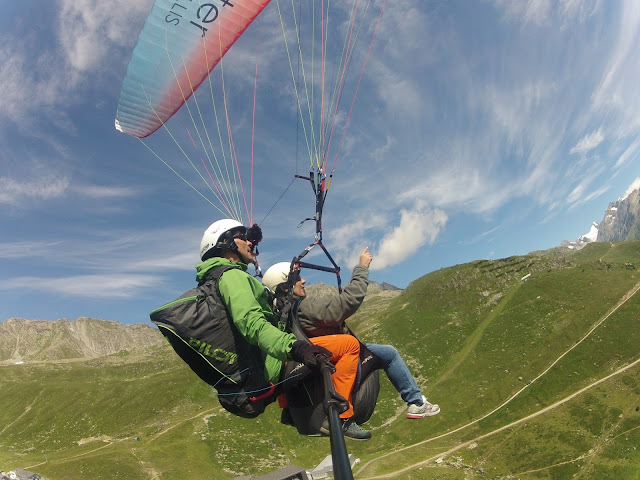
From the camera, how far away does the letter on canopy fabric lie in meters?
12.4

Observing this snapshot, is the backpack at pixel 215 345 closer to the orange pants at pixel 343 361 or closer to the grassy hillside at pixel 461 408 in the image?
the orange pants at pixel 343 361

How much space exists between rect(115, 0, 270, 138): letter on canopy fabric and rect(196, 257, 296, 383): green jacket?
34.8 feet

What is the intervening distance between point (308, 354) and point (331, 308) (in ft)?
5.69

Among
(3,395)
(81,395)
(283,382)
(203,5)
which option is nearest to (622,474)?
(283,382)

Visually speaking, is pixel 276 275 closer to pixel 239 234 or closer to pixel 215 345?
pixel 239 234

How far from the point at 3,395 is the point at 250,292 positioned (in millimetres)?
148165

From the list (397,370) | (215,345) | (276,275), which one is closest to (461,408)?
(397,370)

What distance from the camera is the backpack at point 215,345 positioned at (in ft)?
16.1

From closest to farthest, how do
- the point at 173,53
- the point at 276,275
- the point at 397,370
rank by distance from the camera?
the point at 397,370 → the point at 276,275 → the point at 173,53

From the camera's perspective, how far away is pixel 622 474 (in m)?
34.2

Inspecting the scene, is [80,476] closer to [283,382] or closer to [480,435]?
[480,435]

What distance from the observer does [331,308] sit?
5598 millimetres

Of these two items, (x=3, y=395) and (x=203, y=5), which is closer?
(x=203, y=5)

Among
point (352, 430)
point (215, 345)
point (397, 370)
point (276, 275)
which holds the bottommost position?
point (352, 430)
